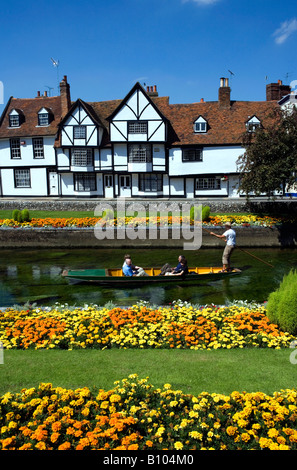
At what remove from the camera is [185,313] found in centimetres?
1162

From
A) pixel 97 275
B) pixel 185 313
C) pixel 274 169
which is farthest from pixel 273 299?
pixel 274 169

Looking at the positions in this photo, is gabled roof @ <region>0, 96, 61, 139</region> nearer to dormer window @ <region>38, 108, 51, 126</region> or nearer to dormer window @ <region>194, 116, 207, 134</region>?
dormer window @ <region>38, 108, 51, 126</region>

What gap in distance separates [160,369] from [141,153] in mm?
35481

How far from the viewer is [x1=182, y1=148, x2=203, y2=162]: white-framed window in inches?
1618

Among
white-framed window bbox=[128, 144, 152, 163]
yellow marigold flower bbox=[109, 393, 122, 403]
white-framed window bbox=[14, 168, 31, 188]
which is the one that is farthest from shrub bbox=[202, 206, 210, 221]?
white-framed window bbox=[14, 168, 31, 188]

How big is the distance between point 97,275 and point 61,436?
1246 centimetres

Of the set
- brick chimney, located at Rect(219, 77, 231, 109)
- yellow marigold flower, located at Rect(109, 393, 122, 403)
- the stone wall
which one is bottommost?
yellow marigold flower, located at Rect(109, 393, 122, 403)

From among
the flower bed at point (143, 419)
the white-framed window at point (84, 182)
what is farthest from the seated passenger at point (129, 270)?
the white-framed window at point (84, 182)

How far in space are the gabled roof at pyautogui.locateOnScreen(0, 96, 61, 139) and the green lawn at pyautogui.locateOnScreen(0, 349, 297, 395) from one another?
38.4m

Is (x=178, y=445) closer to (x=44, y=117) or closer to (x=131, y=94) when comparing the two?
(x=131, y=94)

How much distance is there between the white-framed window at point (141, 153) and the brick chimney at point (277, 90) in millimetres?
16239

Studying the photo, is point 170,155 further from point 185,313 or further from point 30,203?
point 185,313

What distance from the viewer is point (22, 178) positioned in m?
45.4

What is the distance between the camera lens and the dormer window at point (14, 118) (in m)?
44.8
